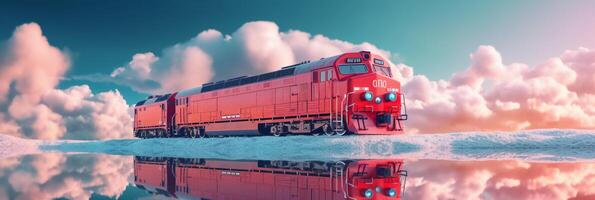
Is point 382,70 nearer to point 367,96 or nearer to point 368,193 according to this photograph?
point 367,96

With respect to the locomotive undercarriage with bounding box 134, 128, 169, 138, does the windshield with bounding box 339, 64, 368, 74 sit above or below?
above

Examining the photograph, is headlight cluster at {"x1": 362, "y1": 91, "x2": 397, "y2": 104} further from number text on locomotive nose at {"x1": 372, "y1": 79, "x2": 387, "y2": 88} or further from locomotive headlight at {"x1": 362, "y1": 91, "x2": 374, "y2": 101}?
number text on locomotive nose at {"x1": 372, "y1": 79, "x2": 387, "y2": 88}

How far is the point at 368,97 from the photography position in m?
23.9

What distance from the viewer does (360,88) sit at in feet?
78.9

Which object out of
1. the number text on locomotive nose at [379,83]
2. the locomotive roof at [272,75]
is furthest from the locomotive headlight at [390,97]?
the locomotive roof at [272,75]

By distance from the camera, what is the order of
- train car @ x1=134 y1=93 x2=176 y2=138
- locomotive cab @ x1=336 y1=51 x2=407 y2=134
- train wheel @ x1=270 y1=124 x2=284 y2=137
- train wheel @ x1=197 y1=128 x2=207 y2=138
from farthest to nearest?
train car @ x1=134 y1=93 x2=176 y2=138 → train wheel @ x1=197 y1=128 x2=207 y2=138 → train wheel @ x1=270 y1=124 x2=284 y2=137 → locomotive cab @ x1=336 y1=51 x2=407 y2=134

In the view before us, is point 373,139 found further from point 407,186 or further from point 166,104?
point 166,104

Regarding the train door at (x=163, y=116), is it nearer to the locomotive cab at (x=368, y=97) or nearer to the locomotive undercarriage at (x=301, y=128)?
the locomotive undercarriage at (x=301, y=128)

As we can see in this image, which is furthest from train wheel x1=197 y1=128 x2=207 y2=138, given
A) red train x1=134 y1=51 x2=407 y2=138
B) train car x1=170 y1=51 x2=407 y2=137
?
train car x1=170 y1=51 x2=407 y2=137

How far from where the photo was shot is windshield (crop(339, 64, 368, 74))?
24.4 meters

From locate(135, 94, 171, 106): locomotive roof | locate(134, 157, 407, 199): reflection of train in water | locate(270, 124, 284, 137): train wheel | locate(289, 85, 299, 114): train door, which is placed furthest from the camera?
locate(135, 94, 171, 106): locomotive roof

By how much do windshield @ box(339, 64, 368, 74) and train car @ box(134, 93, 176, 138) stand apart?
78.0 ft

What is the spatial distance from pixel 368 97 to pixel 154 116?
28.4 meters

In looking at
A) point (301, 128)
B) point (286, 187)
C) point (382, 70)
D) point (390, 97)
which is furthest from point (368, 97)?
point (286, 187)
